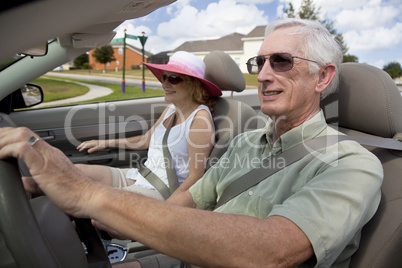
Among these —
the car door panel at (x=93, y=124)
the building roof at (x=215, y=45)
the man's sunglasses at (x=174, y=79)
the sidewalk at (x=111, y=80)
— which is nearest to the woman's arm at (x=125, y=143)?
the car door panel at (x=93, y=124)

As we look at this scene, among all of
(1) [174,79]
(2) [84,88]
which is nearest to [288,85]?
(1) [174,79]

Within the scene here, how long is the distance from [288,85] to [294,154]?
31 cm

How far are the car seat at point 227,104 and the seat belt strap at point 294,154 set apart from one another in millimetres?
943

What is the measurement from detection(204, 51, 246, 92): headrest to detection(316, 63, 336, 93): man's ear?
3.64 feet

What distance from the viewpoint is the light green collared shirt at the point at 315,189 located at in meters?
1.12

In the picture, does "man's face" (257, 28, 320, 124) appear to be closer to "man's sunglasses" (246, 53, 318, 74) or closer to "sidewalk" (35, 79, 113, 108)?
"man's sunglasses" (246, 53, 318, 74)

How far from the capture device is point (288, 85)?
1584mm

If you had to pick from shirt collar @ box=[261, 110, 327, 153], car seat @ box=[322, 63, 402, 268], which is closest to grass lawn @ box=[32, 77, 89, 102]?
shirt collar @ box=[261, 110, 327, 153]

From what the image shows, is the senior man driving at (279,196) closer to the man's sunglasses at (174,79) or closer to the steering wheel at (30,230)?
the steering wheel at (30,230)

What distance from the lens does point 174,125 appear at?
2.73 meters

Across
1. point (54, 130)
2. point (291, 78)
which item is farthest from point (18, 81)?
point (291, 78)

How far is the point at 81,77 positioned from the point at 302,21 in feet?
9.61

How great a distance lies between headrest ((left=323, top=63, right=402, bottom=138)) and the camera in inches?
63.6

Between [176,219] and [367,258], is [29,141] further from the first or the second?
[367,258]
